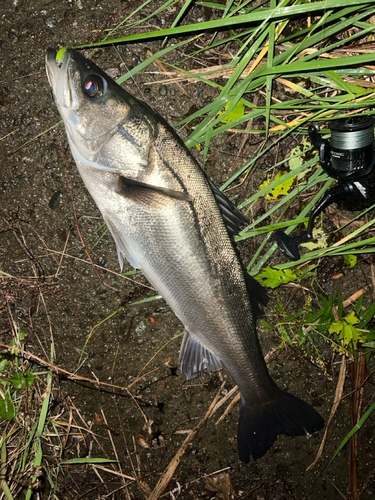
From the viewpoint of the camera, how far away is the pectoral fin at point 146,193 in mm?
2084

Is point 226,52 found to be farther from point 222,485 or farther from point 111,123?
point 222,485

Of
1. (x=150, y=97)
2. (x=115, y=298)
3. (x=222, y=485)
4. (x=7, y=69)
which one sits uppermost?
(x=7, y=69)

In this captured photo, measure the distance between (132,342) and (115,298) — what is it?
38 centimetres

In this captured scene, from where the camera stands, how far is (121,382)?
2766mm

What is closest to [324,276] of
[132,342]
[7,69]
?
[132,342]

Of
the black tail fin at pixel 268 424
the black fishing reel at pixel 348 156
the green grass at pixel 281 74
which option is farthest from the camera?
the black tail fin at pixel 268 424

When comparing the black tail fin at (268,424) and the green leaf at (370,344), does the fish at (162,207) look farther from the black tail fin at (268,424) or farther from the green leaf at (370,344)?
the green leaf at (370,344)

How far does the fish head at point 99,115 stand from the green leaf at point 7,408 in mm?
1921

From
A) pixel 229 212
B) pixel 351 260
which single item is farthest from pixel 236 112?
pixel 351 260

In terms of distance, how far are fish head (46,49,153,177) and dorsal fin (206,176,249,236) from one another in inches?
19.7

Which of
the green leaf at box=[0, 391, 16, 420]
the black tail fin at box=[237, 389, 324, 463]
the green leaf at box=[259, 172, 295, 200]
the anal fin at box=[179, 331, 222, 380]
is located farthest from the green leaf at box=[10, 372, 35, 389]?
the green leaf at box=[259, 172, 295, 200]

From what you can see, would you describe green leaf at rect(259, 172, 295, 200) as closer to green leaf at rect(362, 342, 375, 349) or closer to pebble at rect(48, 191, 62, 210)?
green leaf at rect(362, 342, 375, 349)

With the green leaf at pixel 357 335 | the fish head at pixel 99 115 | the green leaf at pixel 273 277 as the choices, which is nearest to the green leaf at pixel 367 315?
the green leaf at pixel 357 335

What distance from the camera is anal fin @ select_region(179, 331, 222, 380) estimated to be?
2.41m
